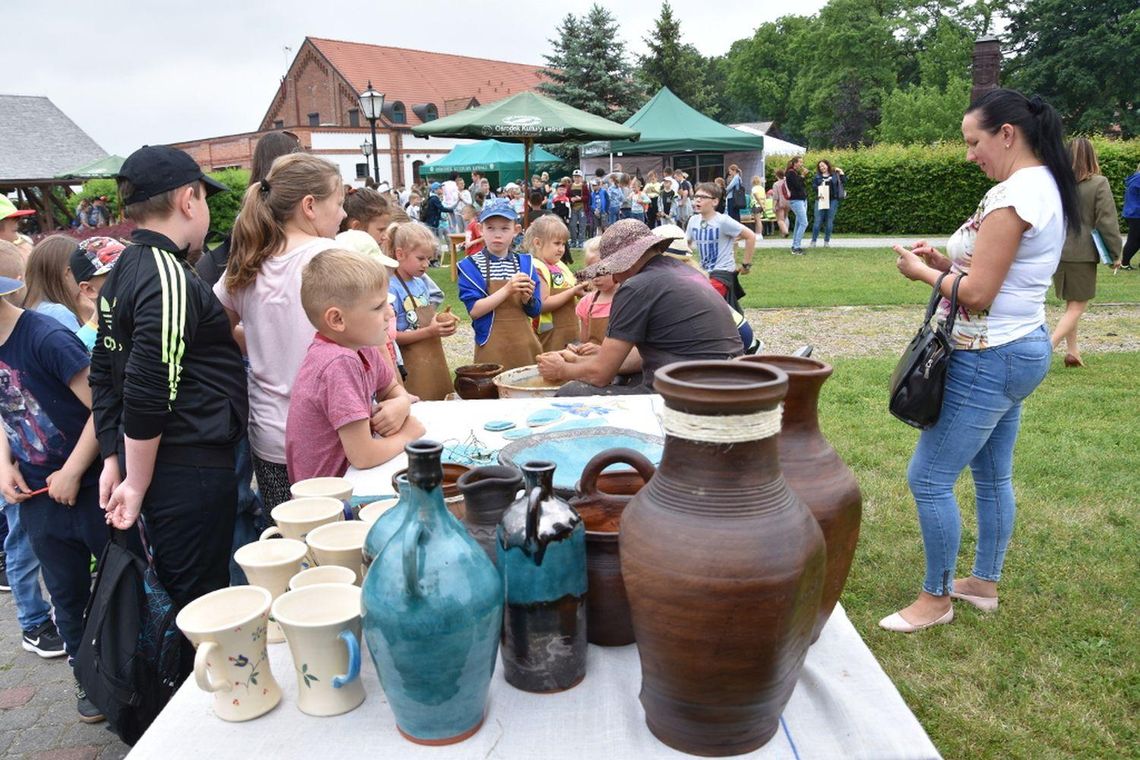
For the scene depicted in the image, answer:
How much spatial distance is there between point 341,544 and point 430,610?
1.67ft

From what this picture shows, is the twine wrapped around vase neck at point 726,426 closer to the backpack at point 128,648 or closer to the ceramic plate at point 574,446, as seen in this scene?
the ceramic plate at point 574,446

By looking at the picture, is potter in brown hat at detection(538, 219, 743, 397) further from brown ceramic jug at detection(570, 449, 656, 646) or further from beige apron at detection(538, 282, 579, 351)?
brown ceramic jug at detection(570, 449, 656, 646)

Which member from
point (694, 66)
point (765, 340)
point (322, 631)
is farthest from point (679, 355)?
point (694, 66)

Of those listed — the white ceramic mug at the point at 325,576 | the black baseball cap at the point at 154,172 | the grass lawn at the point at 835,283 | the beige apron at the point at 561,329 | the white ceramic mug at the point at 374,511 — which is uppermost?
the black baseball cap at the point at 154,172

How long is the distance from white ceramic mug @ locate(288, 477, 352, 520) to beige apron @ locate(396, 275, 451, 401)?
2.17 meters

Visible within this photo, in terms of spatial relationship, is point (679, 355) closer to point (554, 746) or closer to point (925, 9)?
point (554, 746)

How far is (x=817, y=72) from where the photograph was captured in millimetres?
57250

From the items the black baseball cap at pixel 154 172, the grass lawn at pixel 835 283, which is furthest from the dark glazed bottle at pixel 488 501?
the grass lawn at pixel 835 283

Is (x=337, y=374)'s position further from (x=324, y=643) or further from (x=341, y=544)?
(x=324, y=643)

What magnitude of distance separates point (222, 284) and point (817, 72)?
2433 inches

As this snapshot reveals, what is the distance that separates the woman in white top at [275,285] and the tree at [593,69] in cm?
3036

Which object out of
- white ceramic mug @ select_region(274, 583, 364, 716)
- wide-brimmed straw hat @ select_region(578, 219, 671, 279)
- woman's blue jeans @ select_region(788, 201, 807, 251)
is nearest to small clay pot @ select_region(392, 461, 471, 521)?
white ceramic mug @ select_region(274, 583, 364, 716)

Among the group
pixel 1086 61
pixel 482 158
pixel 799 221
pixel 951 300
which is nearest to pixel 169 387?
pixel 951 300

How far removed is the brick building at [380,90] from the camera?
39.2m
